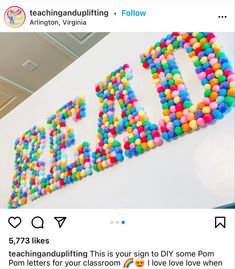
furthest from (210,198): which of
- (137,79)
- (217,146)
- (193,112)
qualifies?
(137,79)

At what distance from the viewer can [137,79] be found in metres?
1.27

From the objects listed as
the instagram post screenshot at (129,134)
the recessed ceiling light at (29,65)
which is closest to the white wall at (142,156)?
the instagram post screenshot at (129,134)

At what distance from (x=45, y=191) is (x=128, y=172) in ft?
1.59
